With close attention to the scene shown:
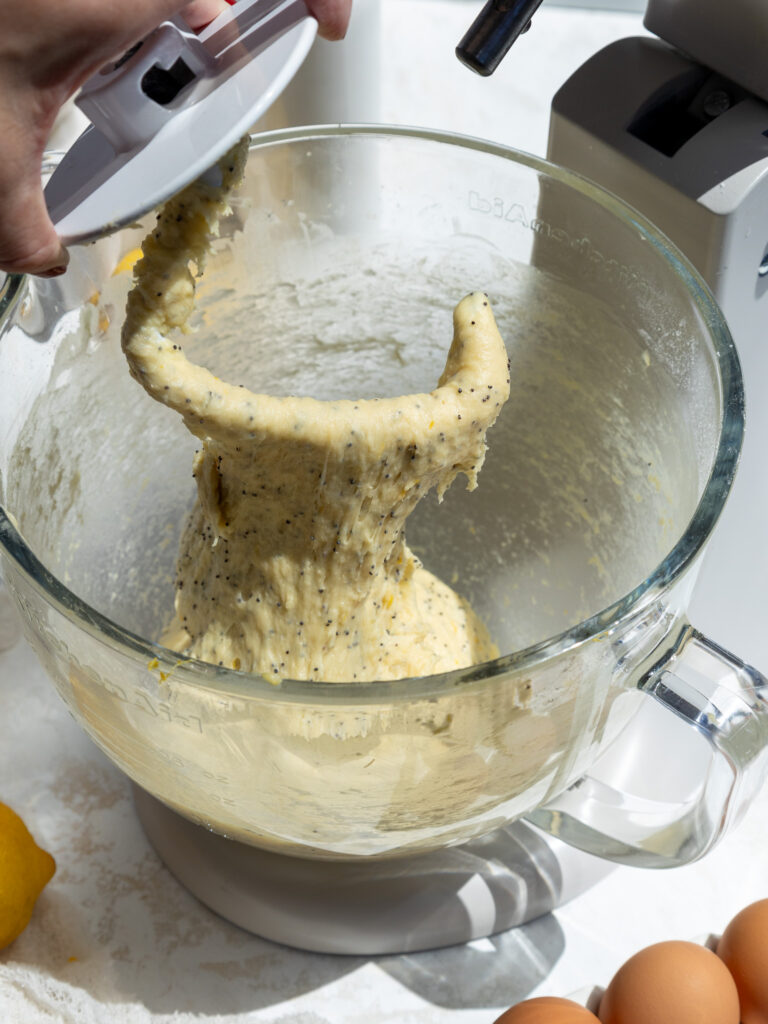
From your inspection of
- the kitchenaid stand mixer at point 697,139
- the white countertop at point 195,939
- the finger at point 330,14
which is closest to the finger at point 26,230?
the finger at point 330,14

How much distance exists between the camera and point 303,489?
56 centimetres

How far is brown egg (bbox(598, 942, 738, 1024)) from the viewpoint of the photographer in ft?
1.93

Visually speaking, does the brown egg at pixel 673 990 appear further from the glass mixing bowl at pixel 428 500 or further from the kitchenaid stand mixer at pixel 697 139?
the kitchenaid stand mixer at pixel 697 139

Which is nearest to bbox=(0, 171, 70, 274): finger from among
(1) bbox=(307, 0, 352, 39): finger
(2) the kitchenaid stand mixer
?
(1) bbox=(307, 0, 352, 39): finger

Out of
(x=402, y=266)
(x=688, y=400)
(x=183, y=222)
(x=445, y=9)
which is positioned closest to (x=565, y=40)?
(x=445, y=9)

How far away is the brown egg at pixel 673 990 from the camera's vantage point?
589mm

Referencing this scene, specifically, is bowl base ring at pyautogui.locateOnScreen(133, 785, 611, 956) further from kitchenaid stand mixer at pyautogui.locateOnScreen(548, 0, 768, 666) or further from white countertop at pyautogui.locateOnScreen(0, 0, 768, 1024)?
kitchenaid stand mixer at pyautogui.locateOnScreen(548, 0, 768, 666)

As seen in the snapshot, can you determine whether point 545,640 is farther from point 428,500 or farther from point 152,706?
point 428,500

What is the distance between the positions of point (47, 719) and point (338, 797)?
334 millimetres

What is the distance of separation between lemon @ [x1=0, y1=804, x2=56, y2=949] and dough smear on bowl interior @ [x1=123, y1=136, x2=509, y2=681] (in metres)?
0.14

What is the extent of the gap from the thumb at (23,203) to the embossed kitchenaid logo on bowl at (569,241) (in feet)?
1.16

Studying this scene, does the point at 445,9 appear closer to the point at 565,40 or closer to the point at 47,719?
the point at 565,40

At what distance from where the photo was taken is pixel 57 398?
2.15 ft

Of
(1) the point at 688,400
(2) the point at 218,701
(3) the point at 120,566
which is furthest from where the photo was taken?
(3) the point at 120,566
